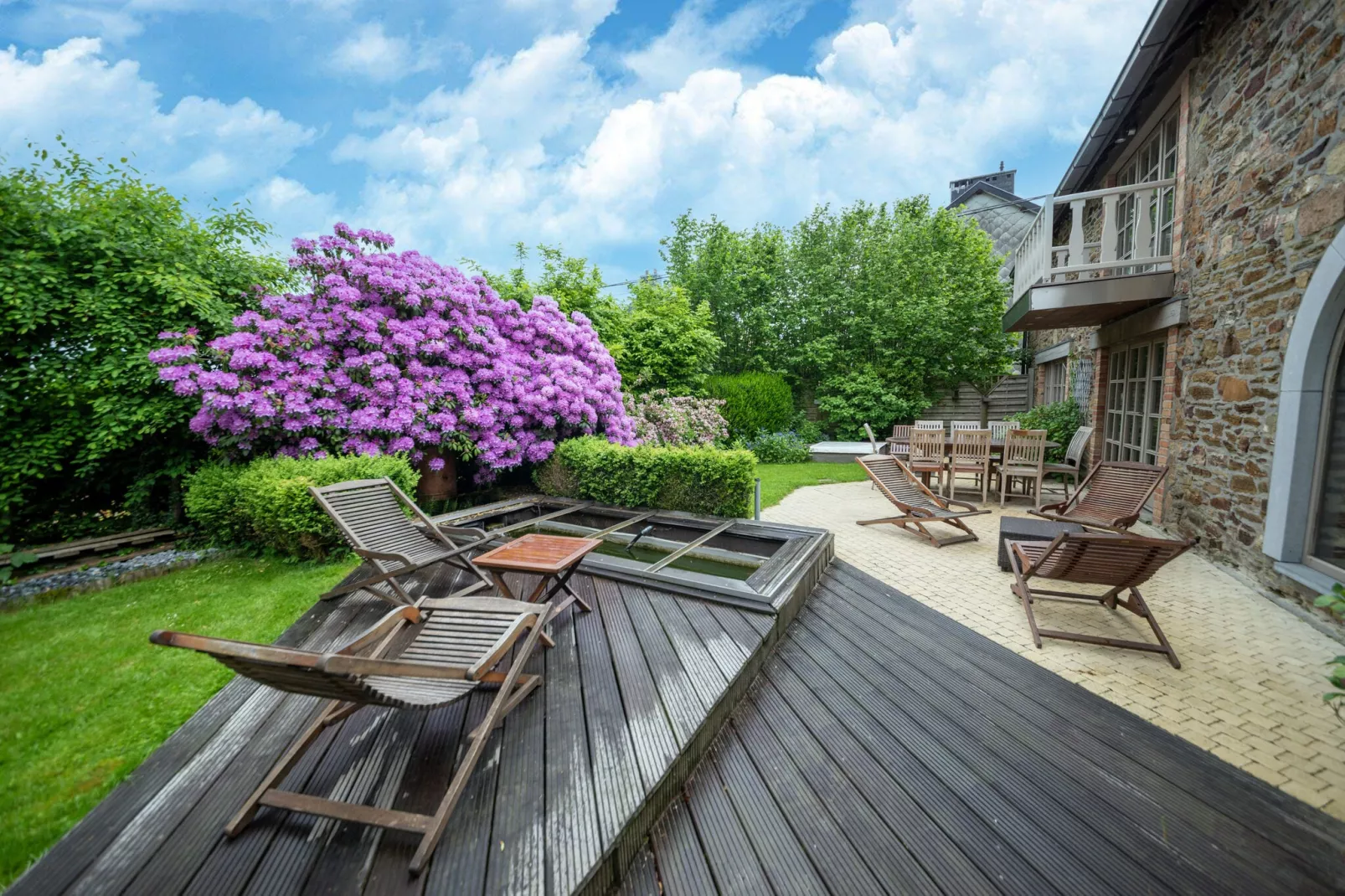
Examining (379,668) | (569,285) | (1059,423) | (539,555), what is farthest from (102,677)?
(1059,423)

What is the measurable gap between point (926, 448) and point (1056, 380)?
5.60 metres

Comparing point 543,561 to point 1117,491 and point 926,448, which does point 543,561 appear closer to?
point 1117,491

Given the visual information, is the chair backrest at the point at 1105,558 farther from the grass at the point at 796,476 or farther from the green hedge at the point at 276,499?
the green hedge at the point at 276,499

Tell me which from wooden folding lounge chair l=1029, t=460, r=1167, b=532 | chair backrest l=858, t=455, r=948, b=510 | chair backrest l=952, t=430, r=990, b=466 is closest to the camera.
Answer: wooden folding lounge chair l=1029, t=460, r=1167, b=532

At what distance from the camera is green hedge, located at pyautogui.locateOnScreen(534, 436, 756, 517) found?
16.4 feet

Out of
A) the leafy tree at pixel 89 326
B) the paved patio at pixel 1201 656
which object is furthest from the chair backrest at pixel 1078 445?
the leafy tree at pixel 89 326

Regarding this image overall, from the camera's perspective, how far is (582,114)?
45.1 ft

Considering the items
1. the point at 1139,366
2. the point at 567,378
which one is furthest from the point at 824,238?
the point at 567,378

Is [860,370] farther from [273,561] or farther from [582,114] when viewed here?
[273,561]

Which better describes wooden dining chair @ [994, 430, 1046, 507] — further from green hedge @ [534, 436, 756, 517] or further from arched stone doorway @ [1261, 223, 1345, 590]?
green hedge @ [534, 436, 756, 517]

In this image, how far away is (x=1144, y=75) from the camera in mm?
5281

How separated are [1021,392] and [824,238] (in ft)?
22.2

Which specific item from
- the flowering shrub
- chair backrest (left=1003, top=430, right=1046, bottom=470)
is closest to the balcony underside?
chair backrest (left=1003, top=430, right=1046, bottom=470)

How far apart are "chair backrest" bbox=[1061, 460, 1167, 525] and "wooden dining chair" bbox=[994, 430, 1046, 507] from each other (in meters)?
1.29
